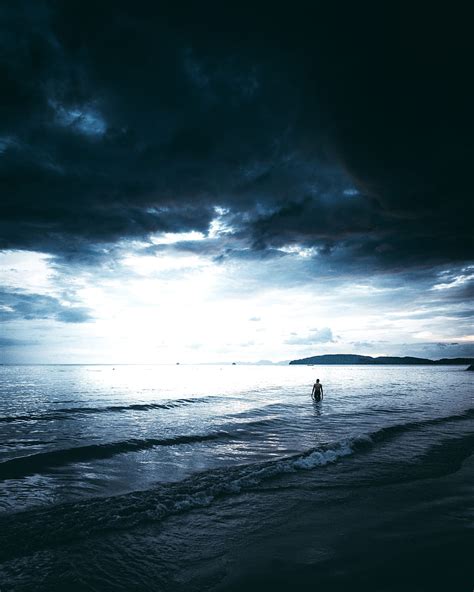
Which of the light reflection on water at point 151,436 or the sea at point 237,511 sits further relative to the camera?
the light reflection on water at point 151,436

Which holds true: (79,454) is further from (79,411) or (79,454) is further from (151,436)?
(79,411)

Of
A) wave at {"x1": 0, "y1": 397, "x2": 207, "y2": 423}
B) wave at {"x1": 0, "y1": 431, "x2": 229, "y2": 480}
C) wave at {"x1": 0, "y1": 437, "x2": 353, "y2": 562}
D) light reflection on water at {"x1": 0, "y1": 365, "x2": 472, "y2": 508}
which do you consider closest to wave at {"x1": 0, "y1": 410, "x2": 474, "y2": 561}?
wave at {"x1": 0, "y1": 437, "x2": 353, "y2": 562}

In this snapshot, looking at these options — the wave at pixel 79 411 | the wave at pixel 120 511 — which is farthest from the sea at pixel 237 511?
the wave at pixel 79 411

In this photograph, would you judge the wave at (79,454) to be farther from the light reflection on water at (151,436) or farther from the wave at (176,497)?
the wave at (176,497)

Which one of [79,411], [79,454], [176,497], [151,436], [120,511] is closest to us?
[120,511]

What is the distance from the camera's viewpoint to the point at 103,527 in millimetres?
7727

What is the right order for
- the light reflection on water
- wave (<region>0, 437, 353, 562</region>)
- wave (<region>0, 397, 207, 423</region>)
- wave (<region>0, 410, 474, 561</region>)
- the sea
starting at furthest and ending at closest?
wave (<region>0, 397, 207, 423</region>)
the light reflection on water
wave (<region>0, 410, 474, 561</region>)
wave (<region>0, 437, 353, 562</region>)
the sea

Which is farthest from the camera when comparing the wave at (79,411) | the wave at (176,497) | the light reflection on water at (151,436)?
the wave at (79,411)

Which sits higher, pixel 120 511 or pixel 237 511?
pixel 120 511

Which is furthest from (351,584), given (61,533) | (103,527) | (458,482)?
(458,482)

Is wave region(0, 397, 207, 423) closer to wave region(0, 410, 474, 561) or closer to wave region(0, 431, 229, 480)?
wave region(0, 431, 229, 480)

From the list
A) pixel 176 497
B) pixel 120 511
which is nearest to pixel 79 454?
pixel 120 511

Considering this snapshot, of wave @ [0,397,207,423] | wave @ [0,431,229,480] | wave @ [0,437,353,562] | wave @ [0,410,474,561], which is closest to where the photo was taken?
wave @ [0,437,353,562]

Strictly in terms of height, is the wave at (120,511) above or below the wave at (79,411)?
above
